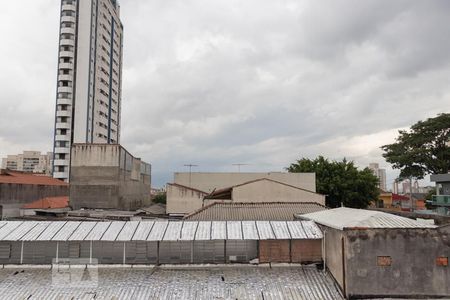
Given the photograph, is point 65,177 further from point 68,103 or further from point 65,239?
point 65,239

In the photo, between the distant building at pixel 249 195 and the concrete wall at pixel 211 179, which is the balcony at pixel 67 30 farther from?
the distant building at pixel 249 195

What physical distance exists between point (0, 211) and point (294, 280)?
37.8m

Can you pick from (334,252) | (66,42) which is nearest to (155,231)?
(334,252)

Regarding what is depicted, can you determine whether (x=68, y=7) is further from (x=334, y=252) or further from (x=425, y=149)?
(x=334, y=252)

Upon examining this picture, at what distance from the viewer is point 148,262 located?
17672 millimetres

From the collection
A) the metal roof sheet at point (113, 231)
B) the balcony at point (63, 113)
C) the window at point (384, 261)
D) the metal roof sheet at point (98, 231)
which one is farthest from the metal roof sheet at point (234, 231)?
the balcony at point (63, 113)

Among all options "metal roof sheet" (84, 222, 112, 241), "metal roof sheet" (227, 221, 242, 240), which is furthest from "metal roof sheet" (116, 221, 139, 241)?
"metal roof sheet" (227, 221, 242, 240)

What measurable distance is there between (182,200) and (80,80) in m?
43.0

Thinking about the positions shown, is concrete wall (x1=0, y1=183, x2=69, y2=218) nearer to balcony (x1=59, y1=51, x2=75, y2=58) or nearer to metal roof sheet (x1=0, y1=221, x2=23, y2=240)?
metal roof sheet (x1=0, y1=221, x2=23, y2=240)

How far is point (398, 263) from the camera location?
1438cm

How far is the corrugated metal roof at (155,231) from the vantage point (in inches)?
686

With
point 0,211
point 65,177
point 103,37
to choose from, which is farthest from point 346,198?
point 103,37

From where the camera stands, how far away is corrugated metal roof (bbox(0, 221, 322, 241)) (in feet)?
57.2

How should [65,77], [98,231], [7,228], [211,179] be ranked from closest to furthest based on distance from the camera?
[98,231]
[7,228]
[211,179]
[65,77]
